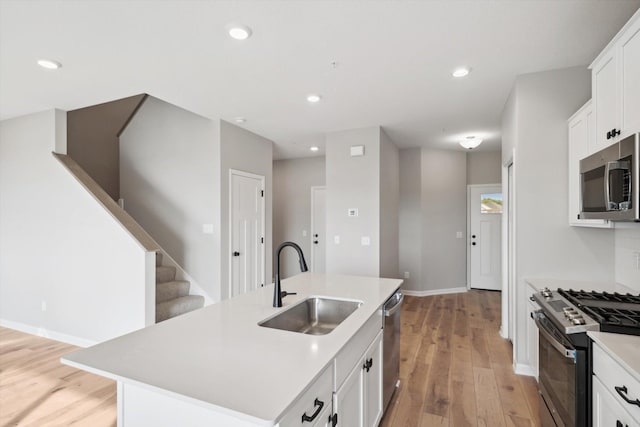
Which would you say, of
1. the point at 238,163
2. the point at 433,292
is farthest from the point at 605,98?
the point at 433,292

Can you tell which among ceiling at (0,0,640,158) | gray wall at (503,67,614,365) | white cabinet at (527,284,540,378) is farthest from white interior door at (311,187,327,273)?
white cabinet at (527,284,540,378)

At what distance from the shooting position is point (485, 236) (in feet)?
19.4

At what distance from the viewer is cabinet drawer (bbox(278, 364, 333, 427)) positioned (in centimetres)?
98

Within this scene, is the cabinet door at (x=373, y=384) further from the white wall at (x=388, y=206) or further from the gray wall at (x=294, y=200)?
the gray wall at (x=294, y=200)

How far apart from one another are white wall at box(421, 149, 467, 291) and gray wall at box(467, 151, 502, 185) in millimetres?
145

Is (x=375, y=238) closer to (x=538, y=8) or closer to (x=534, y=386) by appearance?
(x=534, y=386)

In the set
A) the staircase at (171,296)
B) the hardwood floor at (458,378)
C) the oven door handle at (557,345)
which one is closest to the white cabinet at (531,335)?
the hardwood floor at (458,378)

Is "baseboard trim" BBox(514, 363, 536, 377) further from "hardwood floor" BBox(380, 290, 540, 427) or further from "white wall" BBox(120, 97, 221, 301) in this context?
"white wall" BBox(120, 97, 221, 301)

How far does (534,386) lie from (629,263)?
121 centimetres

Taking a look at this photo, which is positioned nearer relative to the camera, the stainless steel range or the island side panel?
the island side panel

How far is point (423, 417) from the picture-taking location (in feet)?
7.31

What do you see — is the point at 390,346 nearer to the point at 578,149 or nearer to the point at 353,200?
the point at 578,149

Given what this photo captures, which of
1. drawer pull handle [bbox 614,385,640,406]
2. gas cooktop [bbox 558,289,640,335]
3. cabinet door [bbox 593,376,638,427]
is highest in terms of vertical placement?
gas cooktop [bbox 558,289,640,335]

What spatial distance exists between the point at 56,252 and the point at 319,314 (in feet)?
11.2
